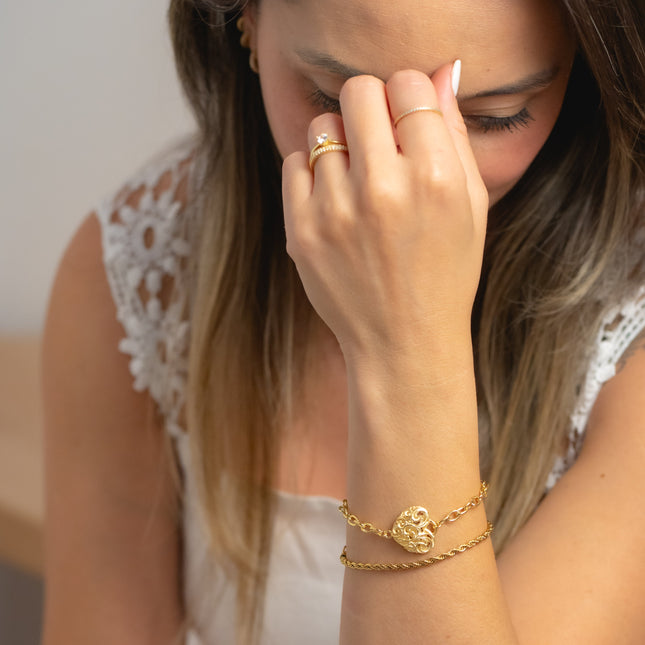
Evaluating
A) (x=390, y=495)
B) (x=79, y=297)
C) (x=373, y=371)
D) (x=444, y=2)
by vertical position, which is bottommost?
(x=390, y=495)

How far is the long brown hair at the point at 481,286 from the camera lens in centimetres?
99

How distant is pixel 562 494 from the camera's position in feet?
2.98

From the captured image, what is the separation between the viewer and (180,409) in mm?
1225

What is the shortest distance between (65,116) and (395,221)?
5.38 feet

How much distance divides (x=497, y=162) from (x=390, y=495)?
1.11ft

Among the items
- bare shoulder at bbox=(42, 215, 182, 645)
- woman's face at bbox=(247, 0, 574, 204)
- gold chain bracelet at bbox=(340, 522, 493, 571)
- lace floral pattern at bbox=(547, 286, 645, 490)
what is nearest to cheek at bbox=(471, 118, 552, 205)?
woman's face at bbox=(247, 0, 574, 204)

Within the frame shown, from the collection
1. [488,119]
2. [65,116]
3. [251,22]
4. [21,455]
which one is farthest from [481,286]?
[65,116]

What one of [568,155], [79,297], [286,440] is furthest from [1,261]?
[568,155]

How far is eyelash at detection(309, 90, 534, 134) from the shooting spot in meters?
0.82

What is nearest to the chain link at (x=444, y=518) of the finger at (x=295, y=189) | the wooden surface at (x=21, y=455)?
the finger at (x=295, y=189)

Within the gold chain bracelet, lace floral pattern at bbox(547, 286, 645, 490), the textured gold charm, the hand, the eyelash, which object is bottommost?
the gold chain bracelet

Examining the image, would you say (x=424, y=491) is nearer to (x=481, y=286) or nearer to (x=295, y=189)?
→ (x=295, y=189)

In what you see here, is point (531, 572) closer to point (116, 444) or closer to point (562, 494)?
point (562, 494)

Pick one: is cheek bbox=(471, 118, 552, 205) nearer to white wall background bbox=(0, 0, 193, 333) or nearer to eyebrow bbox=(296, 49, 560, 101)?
eyebrow bbox=(296, 49, 560, 101)
